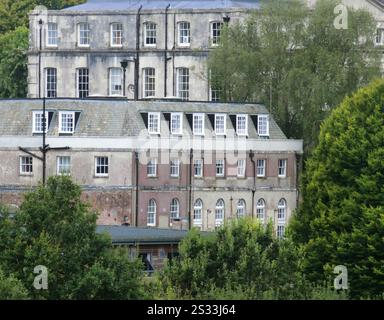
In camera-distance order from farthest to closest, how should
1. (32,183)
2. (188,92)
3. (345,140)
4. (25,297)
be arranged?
(188,92) < (32,183) < (345,140) < (25,297)

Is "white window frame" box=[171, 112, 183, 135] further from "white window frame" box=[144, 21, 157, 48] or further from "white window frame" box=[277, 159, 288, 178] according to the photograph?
"white window frame" box=[144, 21, 157, 48]

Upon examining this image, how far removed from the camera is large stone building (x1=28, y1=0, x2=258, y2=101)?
414 feet

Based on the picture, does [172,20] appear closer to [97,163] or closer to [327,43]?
[327,43]

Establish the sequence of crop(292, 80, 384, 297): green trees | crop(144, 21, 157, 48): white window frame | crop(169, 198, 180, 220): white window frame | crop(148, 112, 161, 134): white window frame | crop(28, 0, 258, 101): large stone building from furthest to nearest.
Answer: crop(144, 21, 157, 48): white window frame
crop(28, 0, 258, 101): large stone building
crop(148, 112, 161, 134): white window frame
crop(169, 198, 180, 220): white window frame
crop(292, 80, 384, 297): green trees

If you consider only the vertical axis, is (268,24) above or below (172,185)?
above

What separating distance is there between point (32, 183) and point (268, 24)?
18044mm

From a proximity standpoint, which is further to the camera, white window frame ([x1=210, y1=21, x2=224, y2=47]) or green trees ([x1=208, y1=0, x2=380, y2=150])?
white window frame ([x1=210, y1=21, x2=224, y2=47])

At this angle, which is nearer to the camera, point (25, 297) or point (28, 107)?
point (25, 297)

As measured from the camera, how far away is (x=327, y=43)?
113500 millimetres

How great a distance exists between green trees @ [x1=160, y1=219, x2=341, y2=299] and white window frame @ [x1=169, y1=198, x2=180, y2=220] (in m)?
26.7

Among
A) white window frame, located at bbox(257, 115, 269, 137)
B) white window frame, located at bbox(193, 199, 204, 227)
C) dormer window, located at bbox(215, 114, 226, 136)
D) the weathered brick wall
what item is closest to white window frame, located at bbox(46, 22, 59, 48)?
white window frame, located at bbox(257, 115, 269, 137)

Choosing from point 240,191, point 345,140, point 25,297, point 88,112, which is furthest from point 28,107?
point 25,297

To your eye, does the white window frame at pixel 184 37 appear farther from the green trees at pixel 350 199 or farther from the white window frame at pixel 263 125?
the green trees at pixel 350 199

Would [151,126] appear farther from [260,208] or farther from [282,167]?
[282,167]
